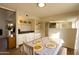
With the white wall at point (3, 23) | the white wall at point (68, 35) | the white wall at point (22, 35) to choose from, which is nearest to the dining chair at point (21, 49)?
the white wall at point (22, 35)

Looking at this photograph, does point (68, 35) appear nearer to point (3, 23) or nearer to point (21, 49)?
point (21, 49)

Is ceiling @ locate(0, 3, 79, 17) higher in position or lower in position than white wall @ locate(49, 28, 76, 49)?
higher

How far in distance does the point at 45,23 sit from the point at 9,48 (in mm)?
585

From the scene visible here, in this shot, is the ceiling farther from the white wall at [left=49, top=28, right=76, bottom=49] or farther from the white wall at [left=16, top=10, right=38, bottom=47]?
the white wall at [left=49, top=28, right=76, bottom=49]

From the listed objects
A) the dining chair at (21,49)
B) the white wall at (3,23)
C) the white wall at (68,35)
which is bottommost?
the dining chair at (21,49)

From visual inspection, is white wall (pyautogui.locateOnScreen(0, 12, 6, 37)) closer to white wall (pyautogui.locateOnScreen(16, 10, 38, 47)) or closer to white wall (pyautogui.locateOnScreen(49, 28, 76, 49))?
white wall (pyautogui.locateOnScreen(16, 10, 38, 47))

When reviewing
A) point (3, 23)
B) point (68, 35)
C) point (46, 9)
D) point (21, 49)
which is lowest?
point (21, 49)

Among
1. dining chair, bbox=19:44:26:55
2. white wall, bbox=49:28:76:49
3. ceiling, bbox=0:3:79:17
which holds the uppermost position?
ceiling, bbox=0:3:79:17

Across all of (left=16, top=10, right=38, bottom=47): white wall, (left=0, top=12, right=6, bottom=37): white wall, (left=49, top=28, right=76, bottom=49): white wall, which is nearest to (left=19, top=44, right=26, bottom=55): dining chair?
(left=16, top=10, right=38, bottom=47): white wall

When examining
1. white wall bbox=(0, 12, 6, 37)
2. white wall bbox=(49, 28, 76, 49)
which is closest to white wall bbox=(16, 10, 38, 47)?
white wall bbox=(0, 12, 6, 37)

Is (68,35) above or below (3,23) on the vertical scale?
below

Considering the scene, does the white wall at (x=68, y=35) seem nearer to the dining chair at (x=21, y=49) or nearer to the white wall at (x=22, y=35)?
the white wall at (x=22, y=35)

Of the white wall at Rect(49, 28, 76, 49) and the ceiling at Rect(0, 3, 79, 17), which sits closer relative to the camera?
the ceiling at Rect(0, 3, 79, 17)

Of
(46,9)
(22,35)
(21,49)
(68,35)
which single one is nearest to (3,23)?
(22,35)
